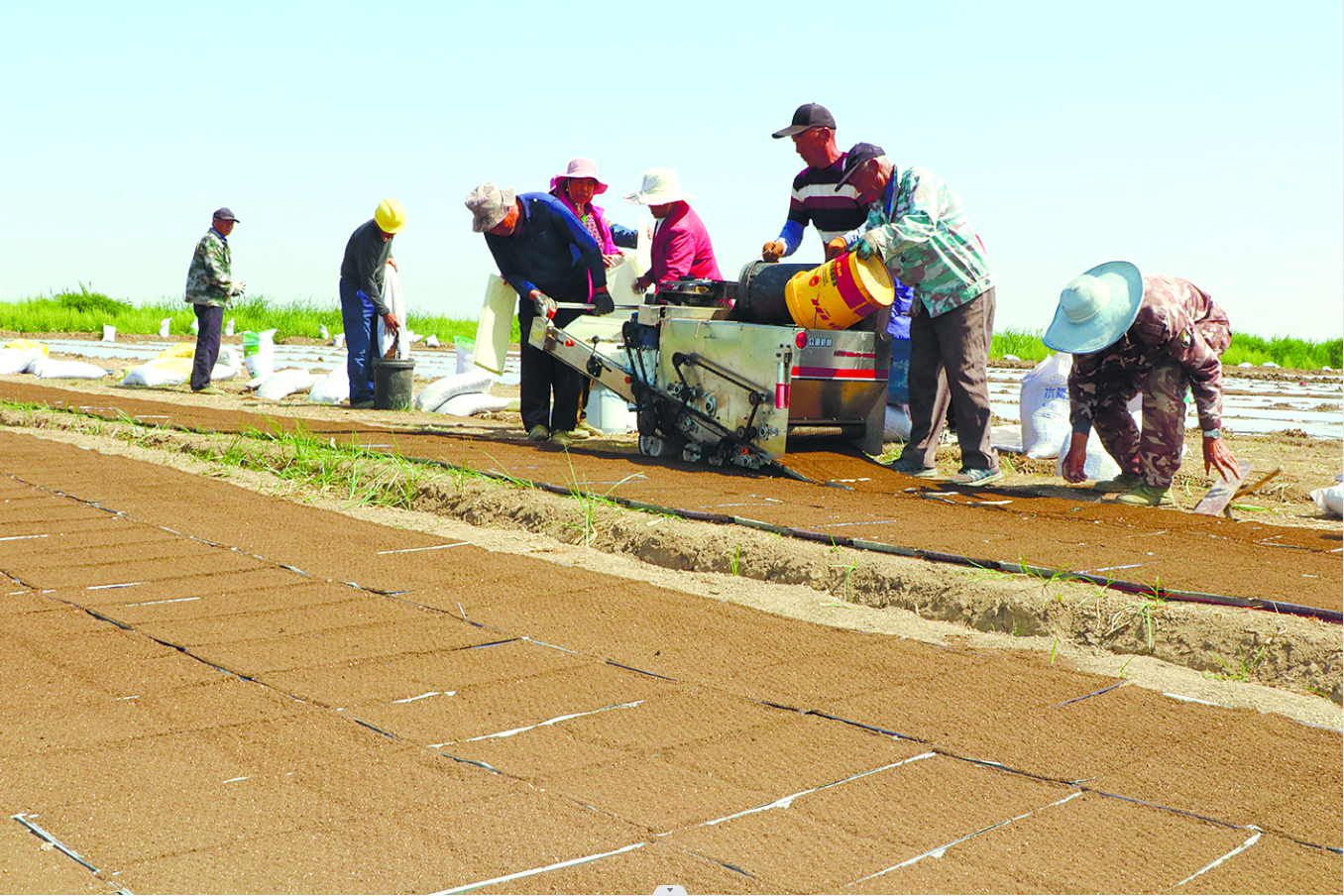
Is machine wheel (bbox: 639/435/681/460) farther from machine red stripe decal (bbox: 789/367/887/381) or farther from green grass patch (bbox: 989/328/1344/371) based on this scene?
green grass patch (bbox: 989/328/1344/371)

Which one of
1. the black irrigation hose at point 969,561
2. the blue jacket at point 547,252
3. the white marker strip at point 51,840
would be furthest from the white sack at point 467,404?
the white marker strip at point 51,840

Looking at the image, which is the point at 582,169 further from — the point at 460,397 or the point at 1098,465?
the point at 1098,465

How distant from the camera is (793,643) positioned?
9.10 ft

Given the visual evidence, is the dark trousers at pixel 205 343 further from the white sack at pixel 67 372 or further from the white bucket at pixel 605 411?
the white bucket at pixel 605 411

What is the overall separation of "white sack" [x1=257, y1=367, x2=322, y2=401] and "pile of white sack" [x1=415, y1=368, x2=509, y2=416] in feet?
4.02

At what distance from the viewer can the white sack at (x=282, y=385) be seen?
8.70 m

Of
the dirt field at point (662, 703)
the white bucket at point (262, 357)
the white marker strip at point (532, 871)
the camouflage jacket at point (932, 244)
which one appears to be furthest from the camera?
the white bucket at point (262, 357)

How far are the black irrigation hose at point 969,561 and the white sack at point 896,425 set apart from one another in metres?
2.09

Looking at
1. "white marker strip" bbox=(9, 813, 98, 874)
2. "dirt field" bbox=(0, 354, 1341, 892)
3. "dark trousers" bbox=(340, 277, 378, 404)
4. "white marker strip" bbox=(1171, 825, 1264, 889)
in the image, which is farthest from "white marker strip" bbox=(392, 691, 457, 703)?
"dark trousers" bbox=(340, 277, 378, 404)

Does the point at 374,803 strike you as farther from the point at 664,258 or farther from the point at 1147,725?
the point at 664,258

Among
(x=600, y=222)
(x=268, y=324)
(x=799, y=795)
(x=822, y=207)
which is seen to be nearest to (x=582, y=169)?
(x=600, y=222)

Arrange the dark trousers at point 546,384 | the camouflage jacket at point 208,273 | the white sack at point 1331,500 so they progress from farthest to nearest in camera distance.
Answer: the camouflage jacket at point 208,273 < the dark trousers at point 546,384 < the white sack at point 1331,500

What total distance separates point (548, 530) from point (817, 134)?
7.84 ft

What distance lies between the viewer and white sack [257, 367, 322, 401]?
8.70m
